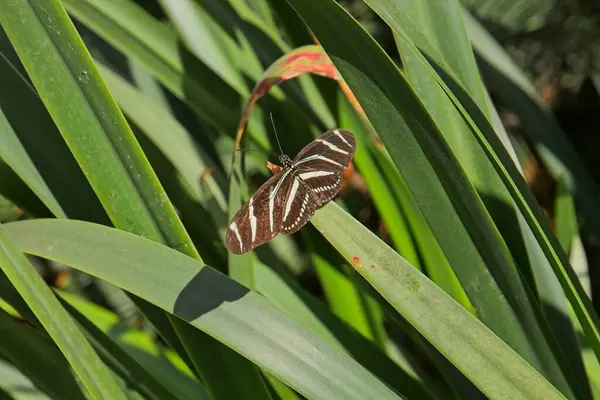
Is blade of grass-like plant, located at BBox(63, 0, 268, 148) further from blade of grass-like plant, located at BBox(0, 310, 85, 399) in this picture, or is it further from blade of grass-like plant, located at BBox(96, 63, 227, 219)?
blade of grass-like plant, located at BBox(0, 310, 85, 399)

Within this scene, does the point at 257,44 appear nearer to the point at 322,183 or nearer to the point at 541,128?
the point at 322,183

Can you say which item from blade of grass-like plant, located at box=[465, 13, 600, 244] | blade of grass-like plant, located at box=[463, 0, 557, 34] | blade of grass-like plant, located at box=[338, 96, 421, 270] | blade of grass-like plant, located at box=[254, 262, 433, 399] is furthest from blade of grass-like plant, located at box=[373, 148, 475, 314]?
blade of grass-like plant, located at box=[463, 0, 557, 34]

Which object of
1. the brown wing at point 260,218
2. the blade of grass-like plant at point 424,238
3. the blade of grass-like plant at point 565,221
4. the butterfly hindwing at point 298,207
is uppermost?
the brown wing at point 260,218

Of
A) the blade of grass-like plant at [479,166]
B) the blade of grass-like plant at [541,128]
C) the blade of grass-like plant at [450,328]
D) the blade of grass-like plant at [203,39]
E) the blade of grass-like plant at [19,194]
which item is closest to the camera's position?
the blade of grass-like plant at [450,328]

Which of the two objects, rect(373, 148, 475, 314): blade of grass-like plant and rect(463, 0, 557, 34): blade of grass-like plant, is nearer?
rect(373, 148, 475, 314): blade of grass-like plant

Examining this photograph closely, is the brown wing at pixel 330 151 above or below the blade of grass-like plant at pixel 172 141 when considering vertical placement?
below

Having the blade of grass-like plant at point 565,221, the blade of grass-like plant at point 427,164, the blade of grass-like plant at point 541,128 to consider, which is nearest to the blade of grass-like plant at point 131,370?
the blade of grass-like plant at point 427,164

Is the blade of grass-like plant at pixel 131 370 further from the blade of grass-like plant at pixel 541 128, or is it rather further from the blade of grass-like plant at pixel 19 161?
the blade of grass-like plant at pixel 541 128

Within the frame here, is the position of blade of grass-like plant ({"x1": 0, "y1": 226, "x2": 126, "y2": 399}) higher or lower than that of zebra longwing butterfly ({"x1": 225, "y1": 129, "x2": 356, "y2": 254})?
higher

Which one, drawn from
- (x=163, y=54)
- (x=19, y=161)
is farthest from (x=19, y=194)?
(x=163, y=54)
